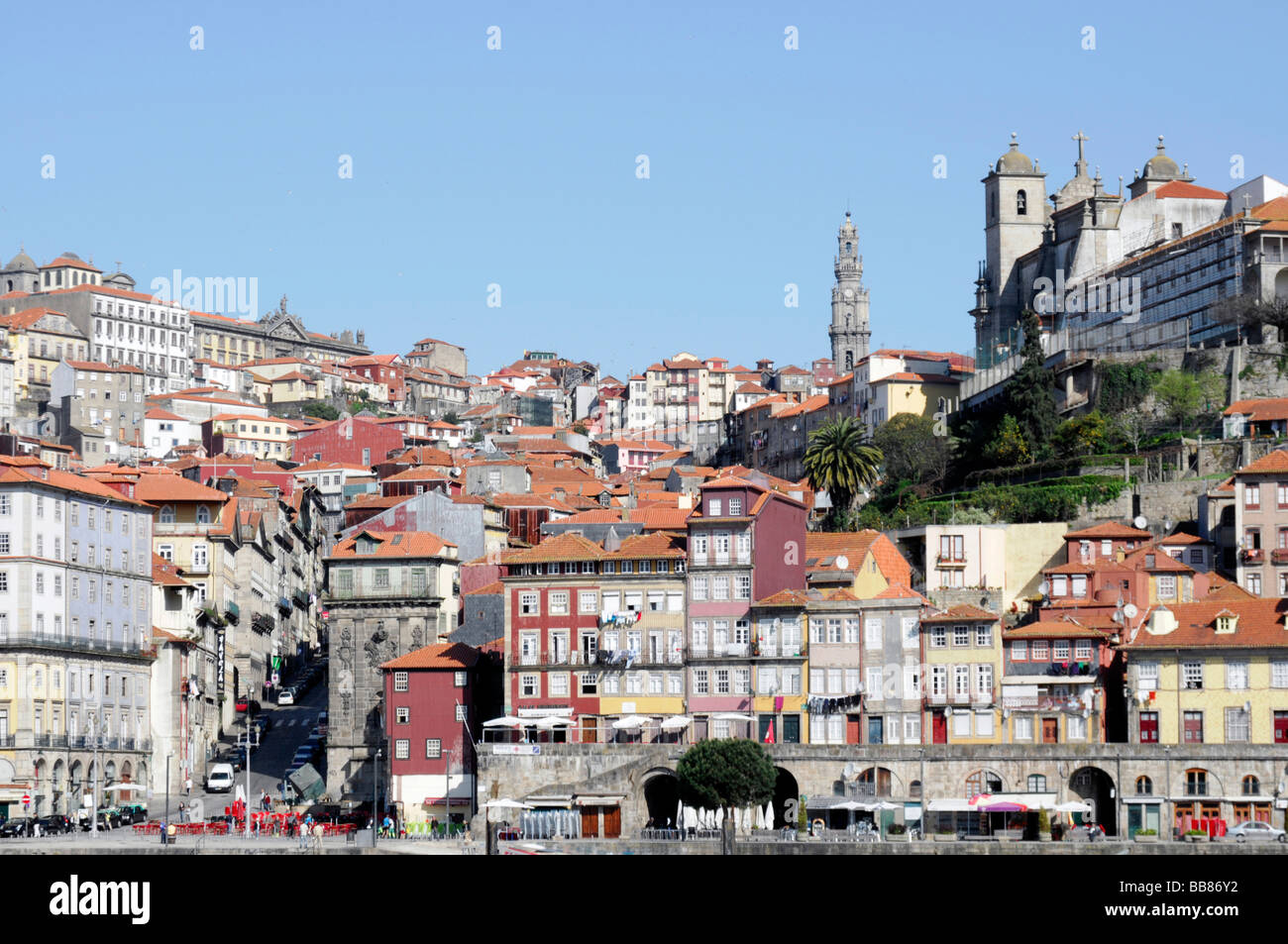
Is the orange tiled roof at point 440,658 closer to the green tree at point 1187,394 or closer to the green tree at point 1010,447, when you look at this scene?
the green tree at point 1010,447

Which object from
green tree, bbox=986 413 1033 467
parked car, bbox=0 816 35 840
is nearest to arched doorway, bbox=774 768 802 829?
parked car, bbox=0 816 35 840

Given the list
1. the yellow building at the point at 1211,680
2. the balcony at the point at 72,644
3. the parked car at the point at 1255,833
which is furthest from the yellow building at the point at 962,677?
the balcony at the point at 72,644

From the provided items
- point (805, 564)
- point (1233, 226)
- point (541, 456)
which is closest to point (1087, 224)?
point (1233, 226)


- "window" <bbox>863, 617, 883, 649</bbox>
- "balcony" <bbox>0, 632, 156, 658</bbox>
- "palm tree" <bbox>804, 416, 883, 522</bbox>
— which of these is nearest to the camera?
"window" <bbox>863, 617, 883, 649</bbox>

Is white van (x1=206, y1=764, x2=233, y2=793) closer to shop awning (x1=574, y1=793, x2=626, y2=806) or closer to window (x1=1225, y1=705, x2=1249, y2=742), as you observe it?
shop awning (x1=574, y1=793, x2=626, y2=806)
